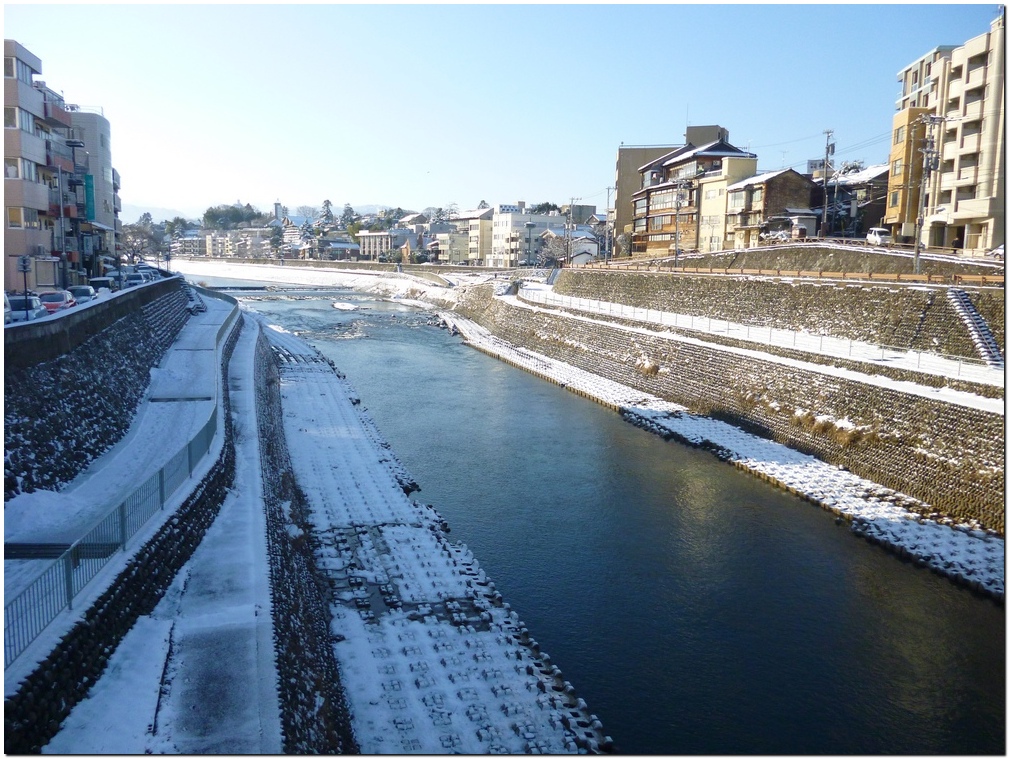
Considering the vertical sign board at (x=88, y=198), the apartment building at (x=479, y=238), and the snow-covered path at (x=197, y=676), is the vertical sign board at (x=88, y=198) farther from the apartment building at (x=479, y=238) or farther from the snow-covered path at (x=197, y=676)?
the apartment building at (x=479, y=238)

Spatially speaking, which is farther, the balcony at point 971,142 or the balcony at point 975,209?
the balcony at point 971,142

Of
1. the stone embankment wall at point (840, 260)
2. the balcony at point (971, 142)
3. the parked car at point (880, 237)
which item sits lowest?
the stone embankment wall at point (840, 260)

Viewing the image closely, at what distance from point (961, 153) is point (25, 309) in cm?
2453

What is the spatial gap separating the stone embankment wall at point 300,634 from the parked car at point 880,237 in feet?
68.1

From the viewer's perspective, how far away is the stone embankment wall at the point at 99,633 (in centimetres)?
454

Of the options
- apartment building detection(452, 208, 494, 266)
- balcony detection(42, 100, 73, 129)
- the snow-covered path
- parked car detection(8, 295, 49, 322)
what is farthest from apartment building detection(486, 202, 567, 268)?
the snow-covered path

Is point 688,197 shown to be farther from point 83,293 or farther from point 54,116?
point 83,293

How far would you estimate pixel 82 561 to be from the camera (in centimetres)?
595

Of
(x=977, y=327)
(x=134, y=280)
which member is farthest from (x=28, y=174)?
(x=977, y=327)

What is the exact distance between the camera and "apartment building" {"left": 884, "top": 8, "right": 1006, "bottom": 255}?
2088 centimetres

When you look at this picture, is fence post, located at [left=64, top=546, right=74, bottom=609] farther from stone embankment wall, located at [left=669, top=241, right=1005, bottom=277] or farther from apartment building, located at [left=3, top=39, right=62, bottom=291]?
stone embankment wall, located at [left=669, top=241, right=1005, bottom=277]

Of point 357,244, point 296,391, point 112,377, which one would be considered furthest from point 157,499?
point 357,244

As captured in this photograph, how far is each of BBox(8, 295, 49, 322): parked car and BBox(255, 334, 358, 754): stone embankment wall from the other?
425 centimetres

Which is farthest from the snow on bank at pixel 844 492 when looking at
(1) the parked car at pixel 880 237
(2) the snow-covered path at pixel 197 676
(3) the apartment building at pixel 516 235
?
(3) the apartment building at pixel 516 235
